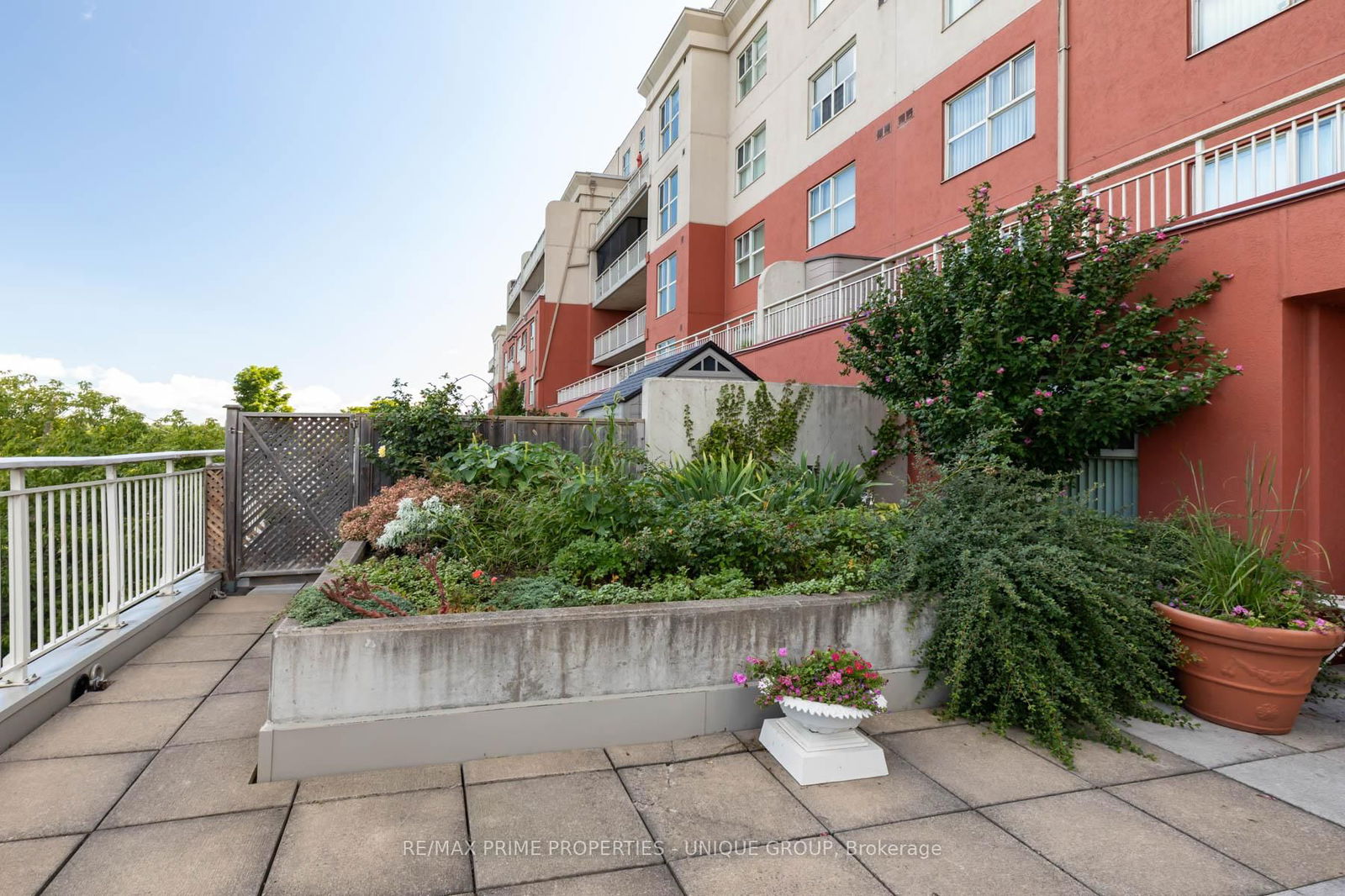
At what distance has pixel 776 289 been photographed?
12.2 metres

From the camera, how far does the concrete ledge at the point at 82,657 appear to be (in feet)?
10.1

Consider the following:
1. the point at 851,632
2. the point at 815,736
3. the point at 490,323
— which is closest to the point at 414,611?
the point at 815,736

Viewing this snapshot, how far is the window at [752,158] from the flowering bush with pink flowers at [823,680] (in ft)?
49.9

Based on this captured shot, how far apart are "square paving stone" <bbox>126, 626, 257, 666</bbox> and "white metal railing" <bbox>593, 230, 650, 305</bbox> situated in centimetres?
1758

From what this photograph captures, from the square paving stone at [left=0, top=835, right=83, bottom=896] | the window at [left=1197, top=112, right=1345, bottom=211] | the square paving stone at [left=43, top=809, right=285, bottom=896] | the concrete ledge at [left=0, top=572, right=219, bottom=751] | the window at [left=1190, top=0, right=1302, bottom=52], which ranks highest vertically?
the window at [left=1190, top=0, right=1302, bottom=52]

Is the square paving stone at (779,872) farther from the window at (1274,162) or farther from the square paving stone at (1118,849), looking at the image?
the window at (1274,162)

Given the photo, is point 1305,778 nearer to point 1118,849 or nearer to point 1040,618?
point 1040,618

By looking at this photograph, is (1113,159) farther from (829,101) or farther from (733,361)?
(829,101)

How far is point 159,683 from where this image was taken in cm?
393

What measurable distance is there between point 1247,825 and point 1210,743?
884 mm

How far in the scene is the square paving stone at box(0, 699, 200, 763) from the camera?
2996 mm

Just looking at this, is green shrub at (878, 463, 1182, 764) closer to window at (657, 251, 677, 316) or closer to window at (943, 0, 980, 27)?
window at (943, 0, 980, 27)

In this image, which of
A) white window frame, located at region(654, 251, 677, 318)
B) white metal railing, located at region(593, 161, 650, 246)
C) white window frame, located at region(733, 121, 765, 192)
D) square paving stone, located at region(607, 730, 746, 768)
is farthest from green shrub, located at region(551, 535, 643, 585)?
white metal railing, located at region(593, 161, 650, 246)

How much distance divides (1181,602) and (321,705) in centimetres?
445
